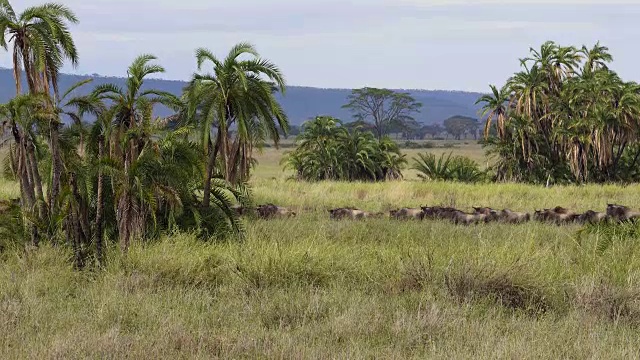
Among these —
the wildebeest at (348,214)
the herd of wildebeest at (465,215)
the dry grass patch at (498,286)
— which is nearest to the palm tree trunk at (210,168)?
the herd of wildebeest at (465,215)

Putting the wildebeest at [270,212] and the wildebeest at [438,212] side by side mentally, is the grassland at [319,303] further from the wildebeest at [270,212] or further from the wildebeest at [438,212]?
the wildebeest at [270,212]

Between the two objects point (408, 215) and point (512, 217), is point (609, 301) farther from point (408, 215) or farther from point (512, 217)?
point (408, 215)

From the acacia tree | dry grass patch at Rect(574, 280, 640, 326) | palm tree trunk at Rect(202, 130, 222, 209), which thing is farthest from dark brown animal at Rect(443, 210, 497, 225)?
the acacia tree

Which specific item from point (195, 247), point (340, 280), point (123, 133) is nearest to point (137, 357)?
→ point (340, 280)

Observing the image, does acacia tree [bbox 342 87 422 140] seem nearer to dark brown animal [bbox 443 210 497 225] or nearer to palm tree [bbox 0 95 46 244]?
dark brown animal [bbox 443 210 497 225]

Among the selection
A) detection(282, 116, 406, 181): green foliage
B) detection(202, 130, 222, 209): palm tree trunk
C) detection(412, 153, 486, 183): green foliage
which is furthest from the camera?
detection(282, 116, 406, 181): green foliage

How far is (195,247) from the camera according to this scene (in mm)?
9742

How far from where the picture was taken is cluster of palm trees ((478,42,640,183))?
30.4 m

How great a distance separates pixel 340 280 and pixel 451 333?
2.38m

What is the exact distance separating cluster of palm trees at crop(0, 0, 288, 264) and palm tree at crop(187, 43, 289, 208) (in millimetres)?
17

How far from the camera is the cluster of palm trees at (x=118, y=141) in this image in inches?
399

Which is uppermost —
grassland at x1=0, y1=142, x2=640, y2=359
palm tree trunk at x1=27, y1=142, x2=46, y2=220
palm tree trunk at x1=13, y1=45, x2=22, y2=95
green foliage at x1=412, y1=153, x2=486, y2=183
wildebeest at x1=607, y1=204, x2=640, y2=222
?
palm tree trunk at x1=13, y1=45, x2=22, y2=95

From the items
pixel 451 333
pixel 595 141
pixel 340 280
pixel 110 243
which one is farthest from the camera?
pixel 595 141

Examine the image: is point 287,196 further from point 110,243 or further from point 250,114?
point 110,243
